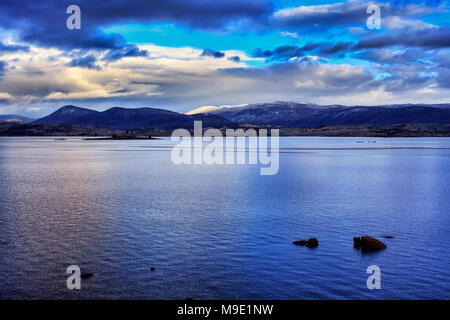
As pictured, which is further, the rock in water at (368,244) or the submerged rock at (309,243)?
the submerged rock at (309,243)

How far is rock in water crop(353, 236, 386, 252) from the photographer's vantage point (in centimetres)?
2511

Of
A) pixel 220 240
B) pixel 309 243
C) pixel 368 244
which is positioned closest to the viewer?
pixel 368 244

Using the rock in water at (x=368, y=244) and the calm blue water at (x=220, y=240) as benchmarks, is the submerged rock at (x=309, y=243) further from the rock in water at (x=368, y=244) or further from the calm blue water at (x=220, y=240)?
the rock in water at (x=368, y=244)

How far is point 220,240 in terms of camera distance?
27281mm

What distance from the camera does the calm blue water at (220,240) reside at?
64.6 ft

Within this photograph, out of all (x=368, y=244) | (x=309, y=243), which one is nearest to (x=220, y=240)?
(x=309, y=243)

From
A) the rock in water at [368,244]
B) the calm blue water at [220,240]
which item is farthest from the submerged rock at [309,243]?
the rock in water at [368,244]

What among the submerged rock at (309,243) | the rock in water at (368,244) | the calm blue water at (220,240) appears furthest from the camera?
the submerged rock at (309,243)

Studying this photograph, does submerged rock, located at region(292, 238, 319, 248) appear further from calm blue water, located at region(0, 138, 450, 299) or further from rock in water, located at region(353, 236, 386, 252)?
rock in water, located at region(353, 236, 386, 252)

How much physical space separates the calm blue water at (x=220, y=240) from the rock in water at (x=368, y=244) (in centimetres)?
56

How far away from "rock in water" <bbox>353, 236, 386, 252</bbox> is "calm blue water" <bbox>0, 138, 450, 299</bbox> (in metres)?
0.56

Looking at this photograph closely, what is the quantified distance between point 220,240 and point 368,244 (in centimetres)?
929

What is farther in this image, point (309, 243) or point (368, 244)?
point (309, 243)

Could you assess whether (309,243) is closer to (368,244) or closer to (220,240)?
(368,244)
